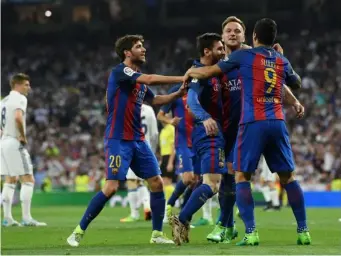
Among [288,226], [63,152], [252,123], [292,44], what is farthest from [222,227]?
[292,44]

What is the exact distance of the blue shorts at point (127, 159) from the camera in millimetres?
A: 9773

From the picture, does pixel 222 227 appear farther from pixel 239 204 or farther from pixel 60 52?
pixel 60 52

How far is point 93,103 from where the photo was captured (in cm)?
3562

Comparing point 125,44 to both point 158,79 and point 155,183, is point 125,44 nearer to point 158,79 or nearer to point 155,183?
point 158,79

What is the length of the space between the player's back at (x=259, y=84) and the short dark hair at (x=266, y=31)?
0.09 meters

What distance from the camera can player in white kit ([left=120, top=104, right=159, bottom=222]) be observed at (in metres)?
15.6

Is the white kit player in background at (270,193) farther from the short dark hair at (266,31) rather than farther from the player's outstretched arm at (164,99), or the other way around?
the short dark hair at (266,31)

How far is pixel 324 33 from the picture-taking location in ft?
119

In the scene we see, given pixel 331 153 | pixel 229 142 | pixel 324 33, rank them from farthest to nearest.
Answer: pixel 324 33
pixel 331 153
pixel 229 142

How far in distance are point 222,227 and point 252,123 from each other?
1527 millimetres

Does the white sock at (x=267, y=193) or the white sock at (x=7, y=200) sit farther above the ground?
the white sock at (x=267, y=193)

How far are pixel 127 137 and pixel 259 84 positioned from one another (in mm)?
1858

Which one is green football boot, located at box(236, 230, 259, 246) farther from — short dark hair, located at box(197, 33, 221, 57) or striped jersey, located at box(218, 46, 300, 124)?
short dark hair, located at box(197, 33, 221, 57)

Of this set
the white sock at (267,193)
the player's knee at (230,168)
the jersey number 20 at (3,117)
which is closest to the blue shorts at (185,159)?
the jersey number 20 at (3,117)
